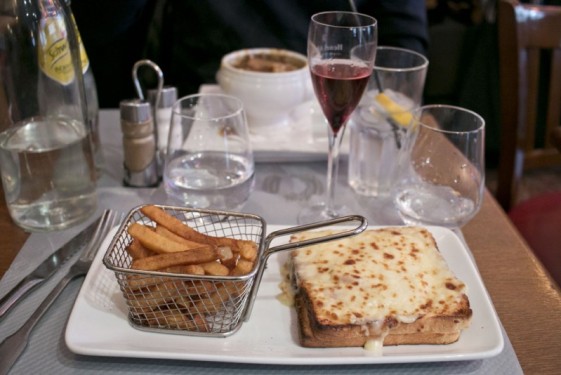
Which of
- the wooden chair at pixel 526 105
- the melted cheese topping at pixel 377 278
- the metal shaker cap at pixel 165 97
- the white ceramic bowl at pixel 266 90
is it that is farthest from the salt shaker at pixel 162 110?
the wooden chair at pixel 526 105

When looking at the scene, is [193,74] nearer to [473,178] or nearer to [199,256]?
[473,178]

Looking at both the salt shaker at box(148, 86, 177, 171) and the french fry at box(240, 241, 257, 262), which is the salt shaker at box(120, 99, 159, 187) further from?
the french fry at box(240, 241, 257, 262)

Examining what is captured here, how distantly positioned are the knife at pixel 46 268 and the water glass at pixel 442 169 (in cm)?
51

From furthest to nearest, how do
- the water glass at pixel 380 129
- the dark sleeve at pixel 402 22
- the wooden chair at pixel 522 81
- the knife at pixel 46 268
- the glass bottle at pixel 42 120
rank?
the dark sleeve at pixel 402 22 → the wooden chair at pixel 522 81 → the water glass at pixel 380 129 → the glass bottle at pixel 42 120 → the knife at pixel 46 268

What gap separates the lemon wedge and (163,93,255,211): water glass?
29 cm

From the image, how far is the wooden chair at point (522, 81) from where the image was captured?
147cm

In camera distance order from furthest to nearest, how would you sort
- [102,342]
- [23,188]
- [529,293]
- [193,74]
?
[193,74], [23,188], [529,293], [102,342]

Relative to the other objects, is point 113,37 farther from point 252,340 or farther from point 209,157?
point 252,340

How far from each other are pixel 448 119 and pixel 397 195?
16 cm

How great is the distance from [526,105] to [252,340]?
1.19m

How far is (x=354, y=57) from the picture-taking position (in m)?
0.90

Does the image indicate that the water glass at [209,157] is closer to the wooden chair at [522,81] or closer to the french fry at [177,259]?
the french fry at [177,259]

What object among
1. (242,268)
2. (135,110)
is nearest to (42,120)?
(135,110)

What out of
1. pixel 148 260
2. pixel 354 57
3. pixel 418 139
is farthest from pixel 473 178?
pixel 148 260
